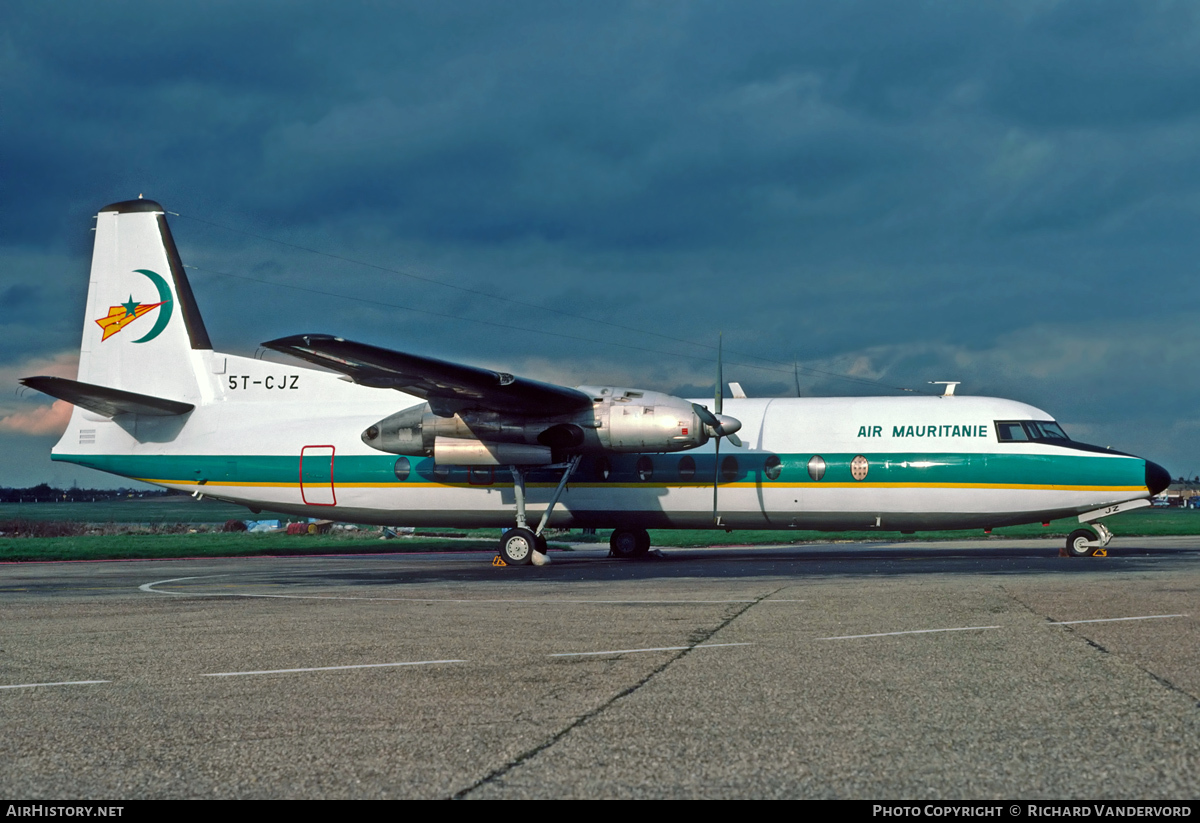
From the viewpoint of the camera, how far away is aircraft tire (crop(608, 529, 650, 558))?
2502cm

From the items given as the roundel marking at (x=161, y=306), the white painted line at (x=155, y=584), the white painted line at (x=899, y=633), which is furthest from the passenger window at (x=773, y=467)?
the roundel marking at (x=161, y=306)

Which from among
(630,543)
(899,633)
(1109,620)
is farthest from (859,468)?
(899,633)

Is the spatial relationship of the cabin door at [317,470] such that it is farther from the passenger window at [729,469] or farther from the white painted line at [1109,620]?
the white painted line at [1109,620]

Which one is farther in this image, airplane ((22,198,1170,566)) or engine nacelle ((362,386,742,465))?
airplane ((22,198,1170,566))

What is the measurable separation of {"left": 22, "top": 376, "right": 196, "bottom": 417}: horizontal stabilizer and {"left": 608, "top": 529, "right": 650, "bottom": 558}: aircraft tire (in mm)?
11649

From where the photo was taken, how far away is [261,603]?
40.8ft

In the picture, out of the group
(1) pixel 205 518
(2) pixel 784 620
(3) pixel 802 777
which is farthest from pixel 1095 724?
(1) pixel 205 518

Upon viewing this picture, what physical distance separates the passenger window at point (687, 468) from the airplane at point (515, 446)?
30mm

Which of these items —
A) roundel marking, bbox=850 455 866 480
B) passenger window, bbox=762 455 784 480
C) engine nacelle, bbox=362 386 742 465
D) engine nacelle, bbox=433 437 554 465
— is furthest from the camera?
passenger window, bbox=762 455 784 480

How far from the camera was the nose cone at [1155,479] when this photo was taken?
69.6 ft

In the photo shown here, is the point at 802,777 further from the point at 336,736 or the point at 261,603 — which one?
the point at 261,603

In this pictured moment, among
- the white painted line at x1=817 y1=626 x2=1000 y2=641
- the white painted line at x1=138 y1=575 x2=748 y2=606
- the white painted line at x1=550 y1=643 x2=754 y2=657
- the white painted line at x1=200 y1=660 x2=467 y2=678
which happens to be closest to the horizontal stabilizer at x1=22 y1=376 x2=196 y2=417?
the white painted line at x1=138 y1=575 x2=748 y2=606

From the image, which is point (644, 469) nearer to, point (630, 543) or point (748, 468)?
point (748, 468)

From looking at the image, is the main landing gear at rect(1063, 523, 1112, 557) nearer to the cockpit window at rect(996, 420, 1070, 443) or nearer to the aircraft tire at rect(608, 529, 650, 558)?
the cockpit window at rect(996, 420, 1070, 443)
